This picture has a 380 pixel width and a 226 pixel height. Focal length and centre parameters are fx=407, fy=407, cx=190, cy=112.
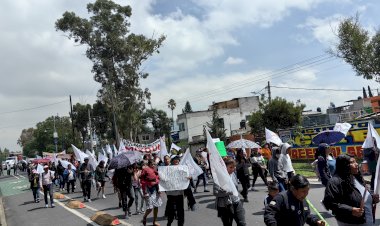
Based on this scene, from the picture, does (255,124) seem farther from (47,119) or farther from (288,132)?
(47,119)

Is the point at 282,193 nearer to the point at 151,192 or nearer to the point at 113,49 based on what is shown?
the point at 151,192

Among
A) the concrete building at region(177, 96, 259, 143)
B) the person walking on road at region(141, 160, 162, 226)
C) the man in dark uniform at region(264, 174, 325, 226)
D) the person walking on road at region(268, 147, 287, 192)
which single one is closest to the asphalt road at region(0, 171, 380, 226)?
the person walking on road at region(141, 160, 162, 226)

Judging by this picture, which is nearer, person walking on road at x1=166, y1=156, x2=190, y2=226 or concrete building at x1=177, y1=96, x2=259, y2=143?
person walking on road at x1=166, y1=156, x2=190, y2=226

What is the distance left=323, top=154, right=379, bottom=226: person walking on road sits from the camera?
4.41 meters

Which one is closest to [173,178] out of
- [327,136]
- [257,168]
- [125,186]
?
[125,186]

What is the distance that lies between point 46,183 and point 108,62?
24526mm

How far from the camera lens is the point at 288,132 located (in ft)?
85.5

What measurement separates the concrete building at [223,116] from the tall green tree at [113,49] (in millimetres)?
23602

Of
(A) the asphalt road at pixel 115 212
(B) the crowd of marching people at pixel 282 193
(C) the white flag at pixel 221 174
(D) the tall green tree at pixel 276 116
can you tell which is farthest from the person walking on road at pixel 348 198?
(D) the tall green tree at pixel 276 116

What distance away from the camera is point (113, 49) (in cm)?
3906

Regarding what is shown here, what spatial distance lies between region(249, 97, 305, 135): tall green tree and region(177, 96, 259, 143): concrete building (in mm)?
25489

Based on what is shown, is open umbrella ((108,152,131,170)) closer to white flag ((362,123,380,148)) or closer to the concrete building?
white flag ((362,123,380,148))

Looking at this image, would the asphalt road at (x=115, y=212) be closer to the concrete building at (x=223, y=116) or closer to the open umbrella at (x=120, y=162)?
the open umbrella at (x=120, y=162)

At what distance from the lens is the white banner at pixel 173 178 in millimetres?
8914
